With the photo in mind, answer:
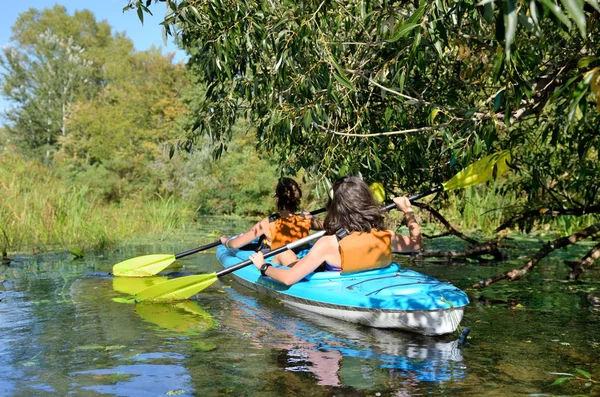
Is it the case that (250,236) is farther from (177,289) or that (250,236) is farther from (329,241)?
(329,241)

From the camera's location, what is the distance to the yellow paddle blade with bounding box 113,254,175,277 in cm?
702

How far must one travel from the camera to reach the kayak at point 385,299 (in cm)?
427

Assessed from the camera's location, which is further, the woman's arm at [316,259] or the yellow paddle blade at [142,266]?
the yellow paddle blade at [142,266]

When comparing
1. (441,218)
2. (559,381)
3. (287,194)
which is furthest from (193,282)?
(441,218)

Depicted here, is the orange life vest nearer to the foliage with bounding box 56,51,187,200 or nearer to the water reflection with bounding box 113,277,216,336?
the water reflection with bounding box 113,277,216,336

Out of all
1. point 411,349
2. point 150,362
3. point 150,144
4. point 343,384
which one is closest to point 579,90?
point 343,384

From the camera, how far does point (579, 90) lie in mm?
2004

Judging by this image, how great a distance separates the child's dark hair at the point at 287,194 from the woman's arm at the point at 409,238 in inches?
53.8

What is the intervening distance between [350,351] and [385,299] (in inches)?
22.4

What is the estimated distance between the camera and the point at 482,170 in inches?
198

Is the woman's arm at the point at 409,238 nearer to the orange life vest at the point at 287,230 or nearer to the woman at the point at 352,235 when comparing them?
the woman at the point at 352,235

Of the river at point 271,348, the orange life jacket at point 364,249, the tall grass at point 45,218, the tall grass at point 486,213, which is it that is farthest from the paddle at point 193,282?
the tall grass at point 486,213

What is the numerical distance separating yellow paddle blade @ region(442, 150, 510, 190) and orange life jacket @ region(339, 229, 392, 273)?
860 mm

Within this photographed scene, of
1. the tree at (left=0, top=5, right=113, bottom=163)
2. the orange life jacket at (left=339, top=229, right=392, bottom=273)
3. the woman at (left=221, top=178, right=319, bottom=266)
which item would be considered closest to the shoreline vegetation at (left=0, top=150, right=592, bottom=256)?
the woman at (left=221, top=178, right=319, bottom=266)
